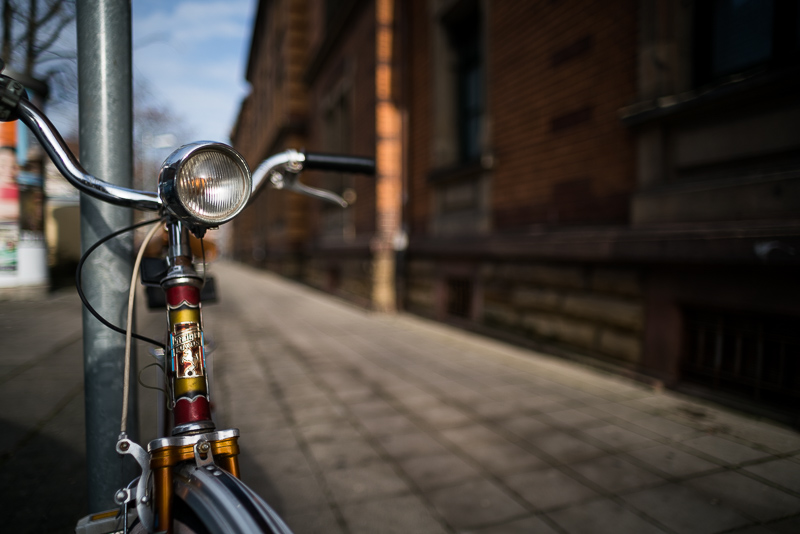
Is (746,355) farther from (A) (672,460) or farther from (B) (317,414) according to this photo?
(B) (317,414)

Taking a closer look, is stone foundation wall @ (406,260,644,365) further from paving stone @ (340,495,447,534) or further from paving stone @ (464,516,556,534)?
paving stone @ (340,495,447,534)

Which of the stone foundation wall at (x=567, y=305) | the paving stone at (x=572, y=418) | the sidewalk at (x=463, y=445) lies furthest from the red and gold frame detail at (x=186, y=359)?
the stone foundation wall at (x=567, y=305)

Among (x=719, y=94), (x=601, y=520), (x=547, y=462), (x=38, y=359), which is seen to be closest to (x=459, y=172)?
(x=719, y=94)

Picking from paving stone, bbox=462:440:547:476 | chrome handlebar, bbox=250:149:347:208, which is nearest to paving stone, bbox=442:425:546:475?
paving stone, bbox=462:440:547:476

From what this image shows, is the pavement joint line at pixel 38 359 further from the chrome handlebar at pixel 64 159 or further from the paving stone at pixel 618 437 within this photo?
the paving stone at pixel 618 437

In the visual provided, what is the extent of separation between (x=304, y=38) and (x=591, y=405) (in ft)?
63.6

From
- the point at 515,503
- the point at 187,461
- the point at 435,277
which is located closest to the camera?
the point at 187,461

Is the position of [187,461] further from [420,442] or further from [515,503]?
[420,442]

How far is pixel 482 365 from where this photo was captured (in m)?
5.34

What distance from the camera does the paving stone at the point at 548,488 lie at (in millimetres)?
2502

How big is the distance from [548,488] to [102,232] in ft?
8.18

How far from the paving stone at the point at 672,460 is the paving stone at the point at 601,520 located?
1.97 feet

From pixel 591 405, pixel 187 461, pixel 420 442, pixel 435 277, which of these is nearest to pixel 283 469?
pixel 420 442

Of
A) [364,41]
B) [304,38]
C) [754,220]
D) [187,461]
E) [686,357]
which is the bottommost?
A: [686,357]
